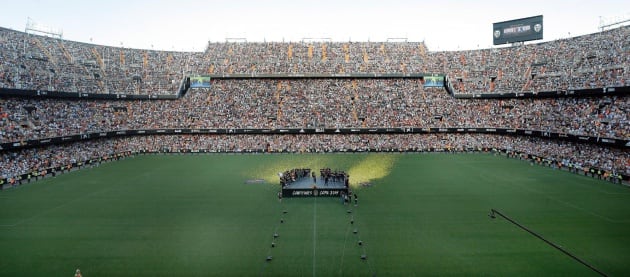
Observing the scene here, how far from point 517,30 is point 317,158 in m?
41.1

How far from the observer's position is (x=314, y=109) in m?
58.9

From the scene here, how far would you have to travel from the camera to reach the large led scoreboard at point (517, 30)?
196ft

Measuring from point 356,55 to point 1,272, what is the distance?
198 ft

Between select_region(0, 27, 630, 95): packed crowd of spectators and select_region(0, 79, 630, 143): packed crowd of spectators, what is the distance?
7.78 ft

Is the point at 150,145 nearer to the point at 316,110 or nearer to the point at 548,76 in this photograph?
the point at 316,110

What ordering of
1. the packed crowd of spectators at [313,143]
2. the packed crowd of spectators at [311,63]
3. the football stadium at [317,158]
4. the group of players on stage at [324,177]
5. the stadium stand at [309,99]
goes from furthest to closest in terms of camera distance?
the packed crowd of spectators at [313,143]
the packed crowd of spectators at [311,63]
the stadium stand at [309,99]
the group of players on stage at [324,177]
the football stadium at [317,158]

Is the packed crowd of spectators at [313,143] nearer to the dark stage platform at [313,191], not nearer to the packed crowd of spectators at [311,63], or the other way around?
the packed crowd of spectators at [311,63]

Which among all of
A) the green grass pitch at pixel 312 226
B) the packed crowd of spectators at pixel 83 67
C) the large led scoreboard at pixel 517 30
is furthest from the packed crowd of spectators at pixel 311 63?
the green grass pitch at pixel 312 226

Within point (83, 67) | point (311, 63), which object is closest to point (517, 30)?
point (311, 63)

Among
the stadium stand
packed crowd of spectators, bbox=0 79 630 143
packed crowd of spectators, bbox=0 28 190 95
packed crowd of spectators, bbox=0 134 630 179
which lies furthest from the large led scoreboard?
packed crowd of spectators, bbox=0 28 190 95

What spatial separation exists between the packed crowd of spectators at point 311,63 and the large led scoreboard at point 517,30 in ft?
5.28

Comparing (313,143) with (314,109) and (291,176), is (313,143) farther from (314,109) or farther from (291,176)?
(291,176)

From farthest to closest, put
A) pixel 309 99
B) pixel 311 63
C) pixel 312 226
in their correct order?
pixel 311 63
pixel 309 99
pixel 312 226

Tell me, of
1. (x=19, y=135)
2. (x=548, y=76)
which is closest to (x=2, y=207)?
(x=19, y=135)
